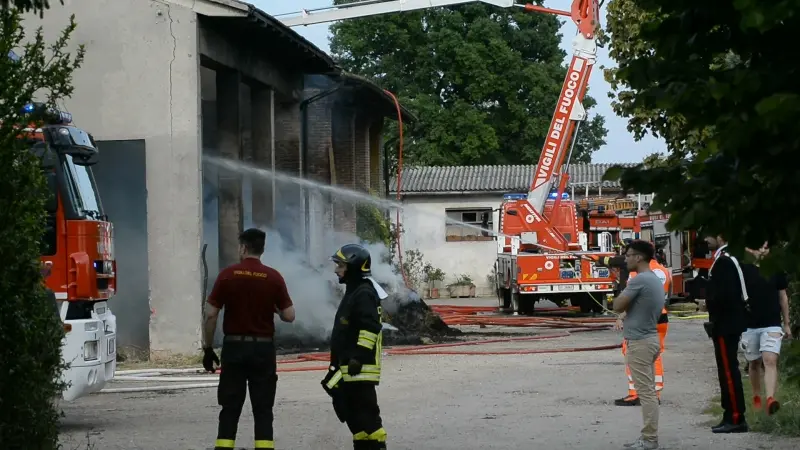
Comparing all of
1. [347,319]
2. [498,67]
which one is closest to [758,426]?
[347,319]

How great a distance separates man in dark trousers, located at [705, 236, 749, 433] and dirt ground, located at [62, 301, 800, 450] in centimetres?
23

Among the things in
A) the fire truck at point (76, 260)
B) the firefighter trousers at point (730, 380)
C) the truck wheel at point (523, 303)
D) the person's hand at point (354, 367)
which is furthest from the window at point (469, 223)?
the person's hand at point (354, 367)

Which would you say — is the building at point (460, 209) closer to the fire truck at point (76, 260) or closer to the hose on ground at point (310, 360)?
the hose on ground at point (310, 360)

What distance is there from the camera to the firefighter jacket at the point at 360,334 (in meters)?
8.09

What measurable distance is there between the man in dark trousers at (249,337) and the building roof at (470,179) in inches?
1588

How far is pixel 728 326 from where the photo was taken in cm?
1007

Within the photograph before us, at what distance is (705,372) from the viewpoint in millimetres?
15594

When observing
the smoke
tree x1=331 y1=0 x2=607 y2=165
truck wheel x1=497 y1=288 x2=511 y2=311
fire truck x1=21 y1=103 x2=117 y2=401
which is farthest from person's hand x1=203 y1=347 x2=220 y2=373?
tree x1=331 y1=0 x2=607 y2=165

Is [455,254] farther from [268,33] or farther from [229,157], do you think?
[268,33]

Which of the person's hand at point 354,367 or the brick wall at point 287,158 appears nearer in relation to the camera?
the person's hand at point 354,367

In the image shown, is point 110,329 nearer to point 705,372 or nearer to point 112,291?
point 112,291

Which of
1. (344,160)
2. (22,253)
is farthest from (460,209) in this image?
(22,253)

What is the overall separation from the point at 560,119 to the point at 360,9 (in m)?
5.59

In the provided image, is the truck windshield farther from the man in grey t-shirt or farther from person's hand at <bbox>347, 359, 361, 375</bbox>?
the man in grey t-shirt
